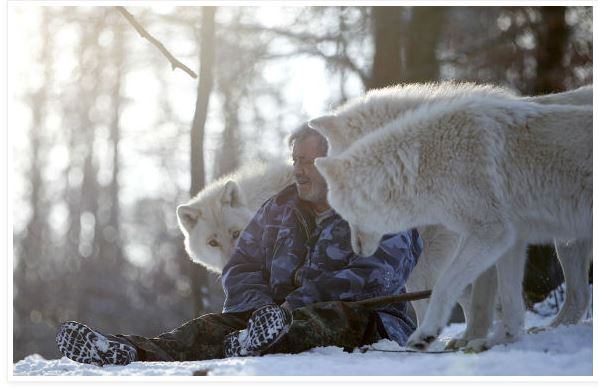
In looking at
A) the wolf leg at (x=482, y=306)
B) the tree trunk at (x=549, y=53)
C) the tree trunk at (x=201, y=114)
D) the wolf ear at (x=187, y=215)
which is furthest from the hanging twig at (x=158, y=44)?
the tree trunk at (x=549, y=53)

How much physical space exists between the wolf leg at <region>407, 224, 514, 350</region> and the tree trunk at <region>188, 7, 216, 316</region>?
4.72 m

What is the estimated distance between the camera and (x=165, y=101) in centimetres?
1406

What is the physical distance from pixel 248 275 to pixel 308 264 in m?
0.42

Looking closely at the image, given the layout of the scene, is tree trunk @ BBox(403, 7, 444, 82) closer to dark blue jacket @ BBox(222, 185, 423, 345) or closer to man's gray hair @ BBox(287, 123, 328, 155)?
man's gray hair @ BBox(287, 123, 328, 155)

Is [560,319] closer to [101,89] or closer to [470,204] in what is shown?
[470,204]

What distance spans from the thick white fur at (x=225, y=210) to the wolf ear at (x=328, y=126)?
1.65 m

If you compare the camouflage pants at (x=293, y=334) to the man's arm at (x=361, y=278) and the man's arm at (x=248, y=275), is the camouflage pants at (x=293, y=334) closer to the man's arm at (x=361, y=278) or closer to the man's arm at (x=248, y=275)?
the man's arm at (x=361, y=278)

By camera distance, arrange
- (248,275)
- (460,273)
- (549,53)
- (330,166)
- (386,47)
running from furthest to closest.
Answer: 1. (549,53)
2. (386,47)
3. (248,275)
4. (330,166)
5. (460,273)

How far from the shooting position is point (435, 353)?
12.5ft

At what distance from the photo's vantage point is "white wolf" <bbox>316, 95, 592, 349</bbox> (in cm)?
399

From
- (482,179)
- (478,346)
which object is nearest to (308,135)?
(482,179)

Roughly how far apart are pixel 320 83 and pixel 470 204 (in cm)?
670

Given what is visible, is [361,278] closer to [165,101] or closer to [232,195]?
[232,195]

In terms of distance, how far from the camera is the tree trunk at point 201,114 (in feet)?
26.3
